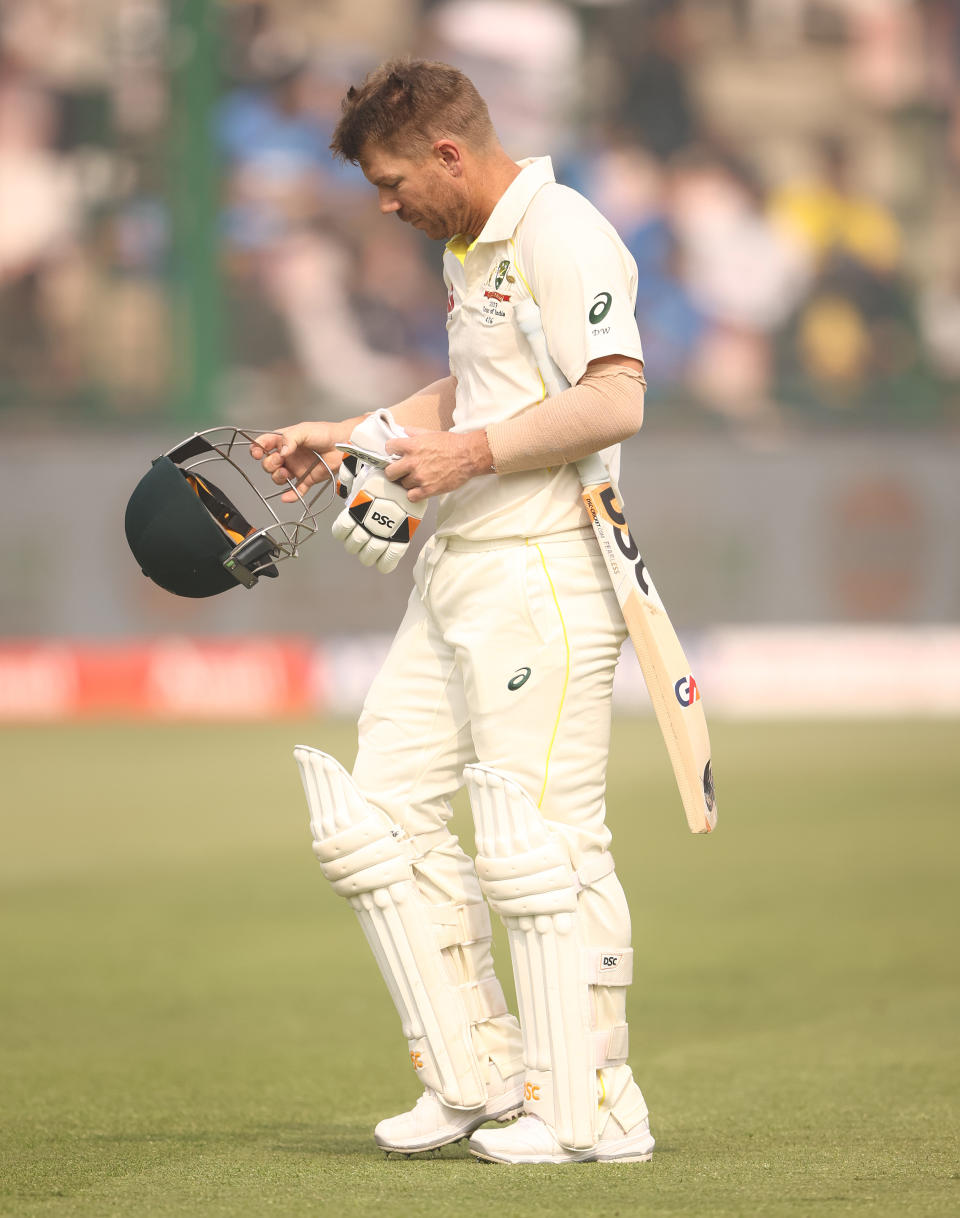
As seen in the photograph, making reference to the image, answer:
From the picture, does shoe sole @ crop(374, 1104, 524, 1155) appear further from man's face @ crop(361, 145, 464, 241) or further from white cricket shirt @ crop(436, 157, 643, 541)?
man's face @ crop(361, 145, 464, 241)

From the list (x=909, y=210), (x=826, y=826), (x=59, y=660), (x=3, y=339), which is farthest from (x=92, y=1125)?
(x=909, y=210)

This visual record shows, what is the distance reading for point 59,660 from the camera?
12.1 meters

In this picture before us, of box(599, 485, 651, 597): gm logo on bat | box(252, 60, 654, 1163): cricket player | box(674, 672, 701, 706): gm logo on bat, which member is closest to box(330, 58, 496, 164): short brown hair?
box(252, 60, 654, 1163): cricket player

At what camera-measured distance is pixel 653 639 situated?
2814mm

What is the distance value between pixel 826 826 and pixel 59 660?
633 cm

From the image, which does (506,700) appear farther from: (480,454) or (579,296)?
(579,296)

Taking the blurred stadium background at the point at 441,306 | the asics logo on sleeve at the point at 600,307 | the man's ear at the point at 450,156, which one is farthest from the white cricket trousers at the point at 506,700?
the blurred stadium background at the point at 441,306

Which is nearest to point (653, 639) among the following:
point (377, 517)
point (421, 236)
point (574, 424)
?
point (574, 424)

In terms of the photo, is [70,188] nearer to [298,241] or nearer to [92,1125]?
[298,241]

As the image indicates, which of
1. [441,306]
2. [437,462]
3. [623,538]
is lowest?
[623,538]

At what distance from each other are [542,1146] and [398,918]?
1.36 feet

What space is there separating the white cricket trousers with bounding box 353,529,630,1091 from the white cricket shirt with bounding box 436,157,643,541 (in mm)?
55

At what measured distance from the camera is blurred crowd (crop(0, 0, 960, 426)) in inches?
521

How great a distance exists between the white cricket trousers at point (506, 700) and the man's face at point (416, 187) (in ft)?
1.68
